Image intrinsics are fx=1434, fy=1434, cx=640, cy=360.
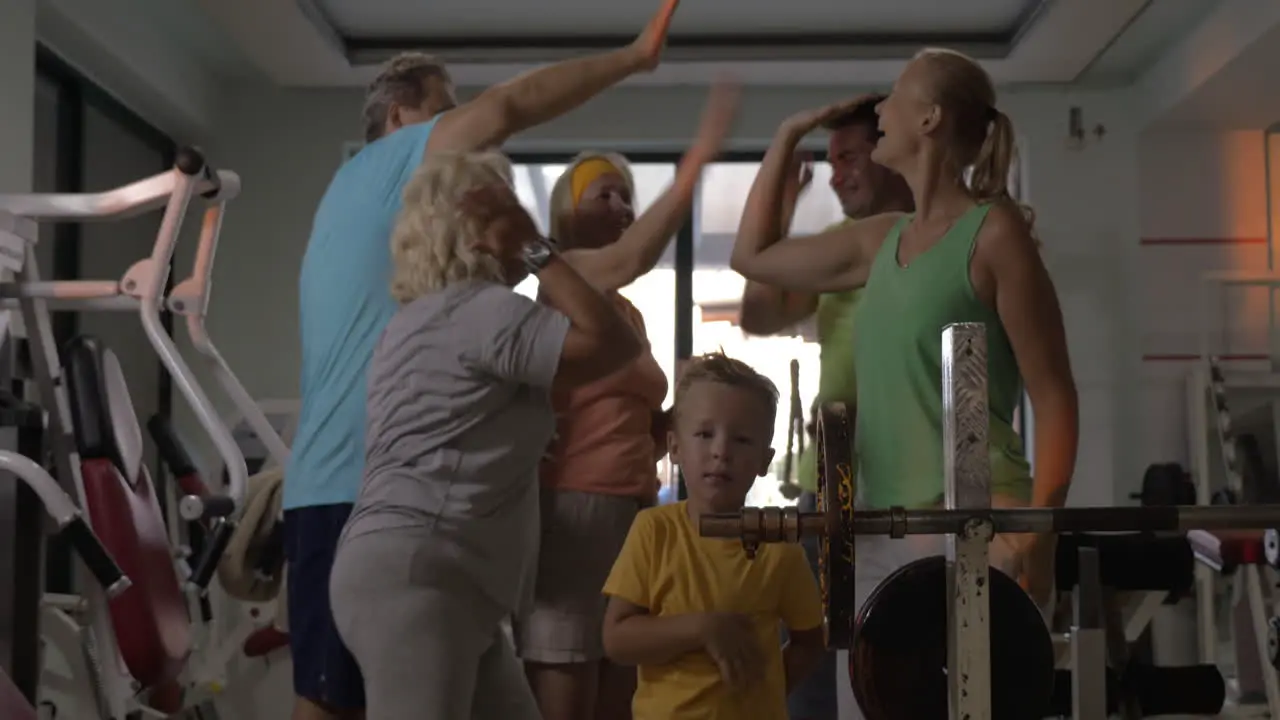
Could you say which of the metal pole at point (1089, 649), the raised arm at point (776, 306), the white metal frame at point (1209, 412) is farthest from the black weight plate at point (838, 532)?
the white metal frame at point (1209, 412)

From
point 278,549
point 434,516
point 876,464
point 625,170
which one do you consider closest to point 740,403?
point 876,464

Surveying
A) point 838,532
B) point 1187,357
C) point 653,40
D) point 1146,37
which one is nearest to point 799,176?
point 653,40

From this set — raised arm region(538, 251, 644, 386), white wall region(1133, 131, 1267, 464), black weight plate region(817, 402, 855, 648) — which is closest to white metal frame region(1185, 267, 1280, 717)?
white wall region(1133, 131, 1267, 464)

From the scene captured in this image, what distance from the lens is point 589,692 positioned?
2055 mm

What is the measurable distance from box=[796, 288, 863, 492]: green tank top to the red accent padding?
Answer: 1552 millimetres

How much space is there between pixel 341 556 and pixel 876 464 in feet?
1.98

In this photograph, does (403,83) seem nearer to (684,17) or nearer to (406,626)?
(406,626)

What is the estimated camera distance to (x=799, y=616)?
1.70 metres

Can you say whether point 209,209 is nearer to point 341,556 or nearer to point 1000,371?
point 341,556

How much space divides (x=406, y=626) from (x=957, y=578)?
678 mm

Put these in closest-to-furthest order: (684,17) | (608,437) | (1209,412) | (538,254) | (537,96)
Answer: (538,254)
(537,96)
(608,437)
(684,17)
(1209,412)

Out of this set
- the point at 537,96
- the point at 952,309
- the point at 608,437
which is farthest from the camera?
the point at 608,437

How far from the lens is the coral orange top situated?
6.91ft

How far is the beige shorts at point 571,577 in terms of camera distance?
202 cm
